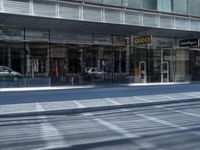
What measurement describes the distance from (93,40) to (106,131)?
18.5m

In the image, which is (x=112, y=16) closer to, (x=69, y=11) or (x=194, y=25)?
(x=69, y=11)

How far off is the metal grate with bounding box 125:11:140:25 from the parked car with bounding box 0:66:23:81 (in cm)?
850

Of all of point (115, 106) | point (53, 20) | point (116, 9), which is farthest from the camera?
point (116, 9)

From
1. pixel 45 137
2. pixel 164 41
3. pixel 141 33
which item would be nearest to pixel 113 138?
pixel 45 137

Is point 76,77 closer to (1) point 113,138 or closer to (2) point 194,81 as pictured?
(2) point 194,81

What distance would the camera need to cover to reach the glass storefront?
2431cm

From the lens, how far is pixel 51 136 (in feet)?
28.5

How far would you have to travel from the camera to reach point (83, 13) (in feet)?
76.8

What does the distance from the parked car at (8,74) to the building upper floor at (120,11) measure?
436 cm

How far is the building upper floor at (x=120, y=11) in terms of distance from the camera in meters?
21.4

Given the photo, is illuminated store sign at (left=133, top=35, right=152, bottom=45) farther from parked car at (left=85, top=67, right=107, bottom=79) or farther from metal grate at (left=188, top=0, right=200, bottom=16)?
metal grate at (left=188, top=0, right=200, bottom=16)

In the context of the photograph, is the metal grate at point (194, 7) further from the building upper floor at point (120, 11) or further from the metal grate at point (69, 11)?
the metal grate at point (69, 11)

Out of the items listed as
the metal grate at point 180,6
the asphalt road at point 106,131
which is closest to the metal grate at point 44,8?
the asphalt road at point 106,131

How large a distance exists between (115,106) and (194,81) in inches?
801
